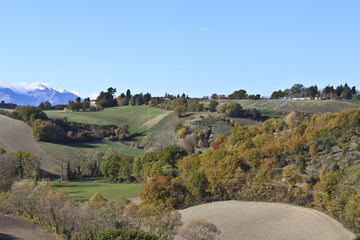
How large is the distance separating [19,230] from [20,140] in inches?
3182

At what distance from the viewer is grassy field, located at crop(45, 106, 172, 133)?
152750 mm

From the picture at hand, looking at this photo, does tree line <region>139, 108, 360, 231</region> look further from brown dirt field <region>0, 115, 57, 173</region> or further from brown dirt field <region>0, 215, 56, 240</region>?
brown dirt field <region>0, 115, 57, 173</region>

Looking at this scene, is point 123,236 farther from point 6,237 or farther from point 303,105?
point 303,105

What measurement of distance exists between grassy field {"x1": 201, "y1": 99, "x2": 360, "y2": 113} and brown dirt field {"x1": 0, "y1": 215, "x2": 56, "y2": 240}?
113738 mm

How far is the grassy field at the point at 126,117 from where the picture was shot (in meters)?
153

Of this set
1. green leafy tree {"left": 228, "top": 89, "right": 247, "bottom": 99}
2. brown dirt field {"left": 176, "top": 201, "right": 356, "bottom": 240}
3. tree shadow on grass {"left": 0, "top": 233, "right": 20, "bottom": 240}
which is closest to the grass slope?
brown dirt field {"left": 176, "top": 201, "right": 356, "bottom": 240}

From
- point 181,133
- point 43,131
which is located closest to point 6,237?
point 43,131

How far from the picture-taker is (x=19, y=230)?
Answer: 140 ft

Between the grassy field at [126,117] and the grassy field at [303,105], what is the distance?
40.5 meters

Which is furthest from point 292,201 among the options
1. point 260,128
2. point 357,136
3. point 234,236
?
point 260,128

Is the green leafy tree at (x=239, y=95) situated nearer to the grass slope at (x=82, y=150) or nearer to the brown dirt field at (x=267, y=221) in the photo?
the grass slope at (x=82, y=150)

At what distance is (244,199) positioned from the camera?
212 ft

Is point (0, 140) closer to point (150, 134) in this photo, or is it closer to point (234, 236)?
point (150, 134)

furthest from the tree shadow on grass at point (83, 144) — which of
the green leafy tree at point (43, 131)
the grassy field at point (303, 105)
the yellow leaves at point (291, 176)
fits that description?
the yellow leaves at point (291, 176)
